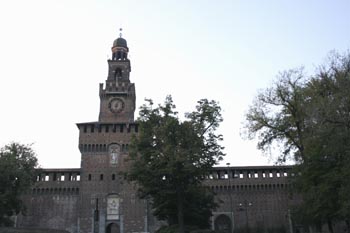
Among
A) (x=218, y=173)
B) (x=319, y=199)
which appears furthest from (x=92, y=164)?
(x=319, y=199)

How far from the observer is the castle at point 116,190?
46750 mm

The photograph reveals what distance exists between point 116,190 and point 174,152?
21.1 metres

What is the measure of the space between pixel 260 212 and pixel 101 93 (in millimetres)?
24896

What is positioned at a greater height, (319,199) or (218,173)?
(218,173)

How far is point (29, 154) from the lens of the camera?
4025cm

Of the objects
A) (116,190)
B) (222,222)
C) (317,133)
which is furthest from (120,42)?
(317,133)

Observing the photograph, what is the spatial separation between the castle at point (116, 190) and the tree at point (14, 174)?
26.3ft

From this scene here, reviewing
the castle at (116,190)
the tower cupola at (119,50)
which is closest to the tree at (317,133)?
the castle at (116,190)

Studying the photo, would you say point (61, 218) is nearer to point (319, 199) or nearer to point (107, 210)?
point (107, 210)

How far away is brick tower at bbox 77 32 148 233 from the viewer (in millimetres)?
46344

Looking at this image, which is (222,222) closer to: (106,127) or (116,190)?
(116,190)

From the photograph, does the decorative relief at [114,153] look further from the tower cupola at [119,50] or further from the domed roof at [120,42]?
the domed roof at [120,42]

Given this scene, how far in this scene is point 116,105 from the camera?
51688mm

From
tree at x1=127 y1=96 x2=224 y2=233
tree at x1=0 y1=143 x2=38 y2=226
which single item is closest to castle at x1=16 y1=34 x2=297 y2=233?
tree at x1=0 y1=143 x2=38 y2=226
